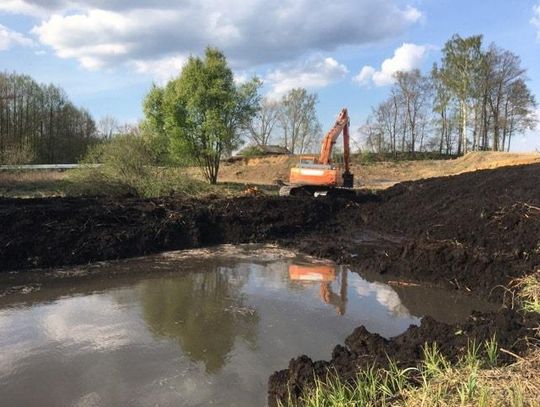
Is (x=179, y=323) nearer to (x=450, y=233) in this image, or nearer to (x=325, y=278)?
(x=325, y=278)

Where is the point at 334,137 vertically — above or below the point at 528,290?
above

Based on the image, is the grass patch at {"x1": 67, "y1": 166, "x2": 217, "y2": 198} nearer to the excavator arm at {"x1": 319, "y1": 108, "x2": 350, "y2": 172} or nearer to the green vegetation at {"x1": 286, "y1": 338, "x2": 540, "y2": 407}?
the excavator arm at {"x1": 319, "y1": 108, "x2": 350, "y2": 172}

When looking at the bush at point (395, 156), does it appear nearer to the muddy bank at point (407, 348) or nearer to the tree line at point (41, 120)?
the tree line at point (41, 120)

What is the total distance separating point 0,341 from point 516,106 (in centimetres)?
4507

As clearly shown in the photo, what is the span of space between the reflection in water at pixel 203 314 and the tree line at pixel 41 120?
39.7 meters

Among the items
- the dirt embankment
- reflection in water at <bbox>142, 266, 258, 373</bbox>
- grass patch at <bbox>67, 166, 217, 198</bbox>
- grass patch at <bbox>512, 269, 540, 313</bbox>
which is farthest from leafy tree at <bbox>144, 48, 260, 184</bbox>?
grass patch at <bbox>512, 269, 540, 313</bbox>

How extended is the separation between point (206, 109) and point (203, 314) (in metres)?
21.1

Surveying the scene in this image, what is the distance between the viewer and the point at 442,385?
13.3 feet

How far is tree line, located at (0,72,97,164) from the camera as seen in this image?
148 ft

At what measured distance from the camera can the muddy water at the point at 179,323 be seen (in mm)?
5160

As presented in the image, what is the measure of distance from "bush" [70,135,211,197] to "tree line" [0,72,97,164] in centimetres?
2693

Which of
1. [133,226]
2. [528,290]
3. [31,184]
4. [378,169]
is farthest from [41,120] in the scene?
[528,290]

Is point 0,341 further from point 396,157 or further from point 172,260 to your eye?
point 396,157

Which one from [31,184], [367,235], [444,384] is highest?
[31,184]
